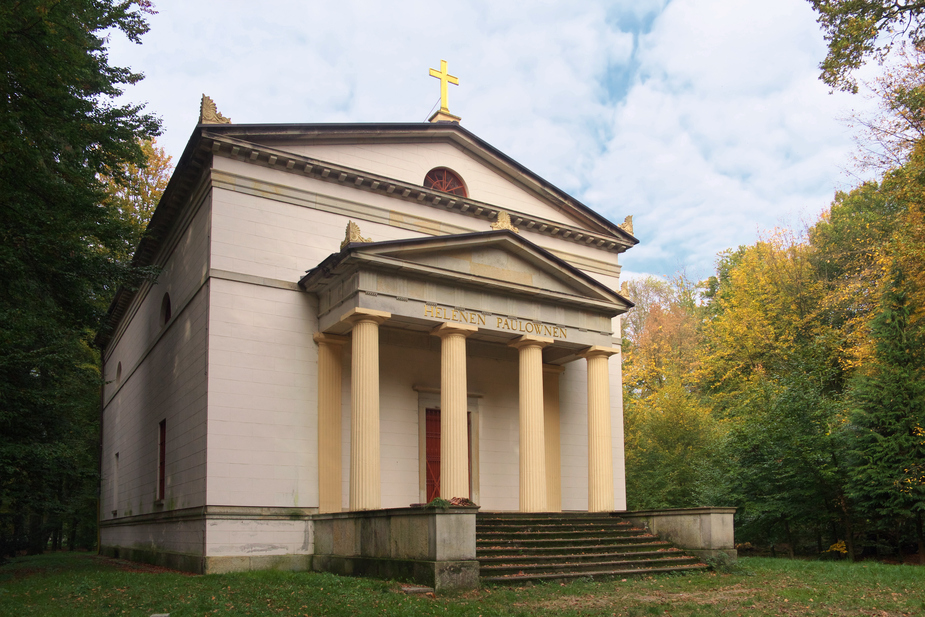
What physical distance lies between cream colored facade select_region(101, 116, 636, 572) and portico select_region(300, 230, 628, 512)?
5 centimetres

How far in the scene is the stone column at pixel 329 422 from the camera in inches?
733

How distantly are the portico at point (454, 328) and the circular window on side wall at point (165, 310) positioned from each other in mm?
6867

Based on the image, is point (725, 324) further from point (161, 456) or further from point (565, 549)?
point (161, 456)

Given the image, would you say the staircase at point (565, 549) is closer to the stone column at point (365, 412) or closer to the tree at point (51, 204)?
the stone column at point (365, 412)

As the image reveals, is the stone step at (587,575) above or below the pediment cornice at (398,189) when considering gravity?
below

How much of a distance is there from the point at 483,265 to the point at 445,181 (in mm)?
5085

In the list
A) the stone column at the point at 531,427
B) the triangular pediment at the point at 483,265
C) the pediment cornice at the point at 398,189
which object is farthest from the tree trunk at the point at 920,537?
the pediment cornice at the point at 398,189

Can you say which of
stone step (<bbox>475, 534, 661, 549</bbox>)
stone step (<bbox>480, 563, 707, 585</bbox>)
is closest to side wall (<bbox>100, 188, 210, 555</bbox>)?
stone step (<bbox>475, 534, 661, 549</bbox>)

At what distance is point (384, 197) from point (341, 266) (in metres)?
4.40

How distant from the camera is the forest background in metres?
14.9

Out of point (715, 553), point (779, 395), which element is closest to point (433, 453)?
point (715, 553)

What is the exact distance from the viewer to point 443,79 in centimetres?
2408

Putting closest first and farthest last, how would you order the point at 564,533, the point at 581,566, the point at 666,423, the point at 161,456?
the point at 581,566 → the point at 564,533 → the point at 161,456 → the point at 666,423

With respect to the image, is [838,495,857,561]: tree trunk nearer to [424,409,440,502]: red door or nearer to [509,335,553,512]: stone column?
[509,335,553,512]: stone column
